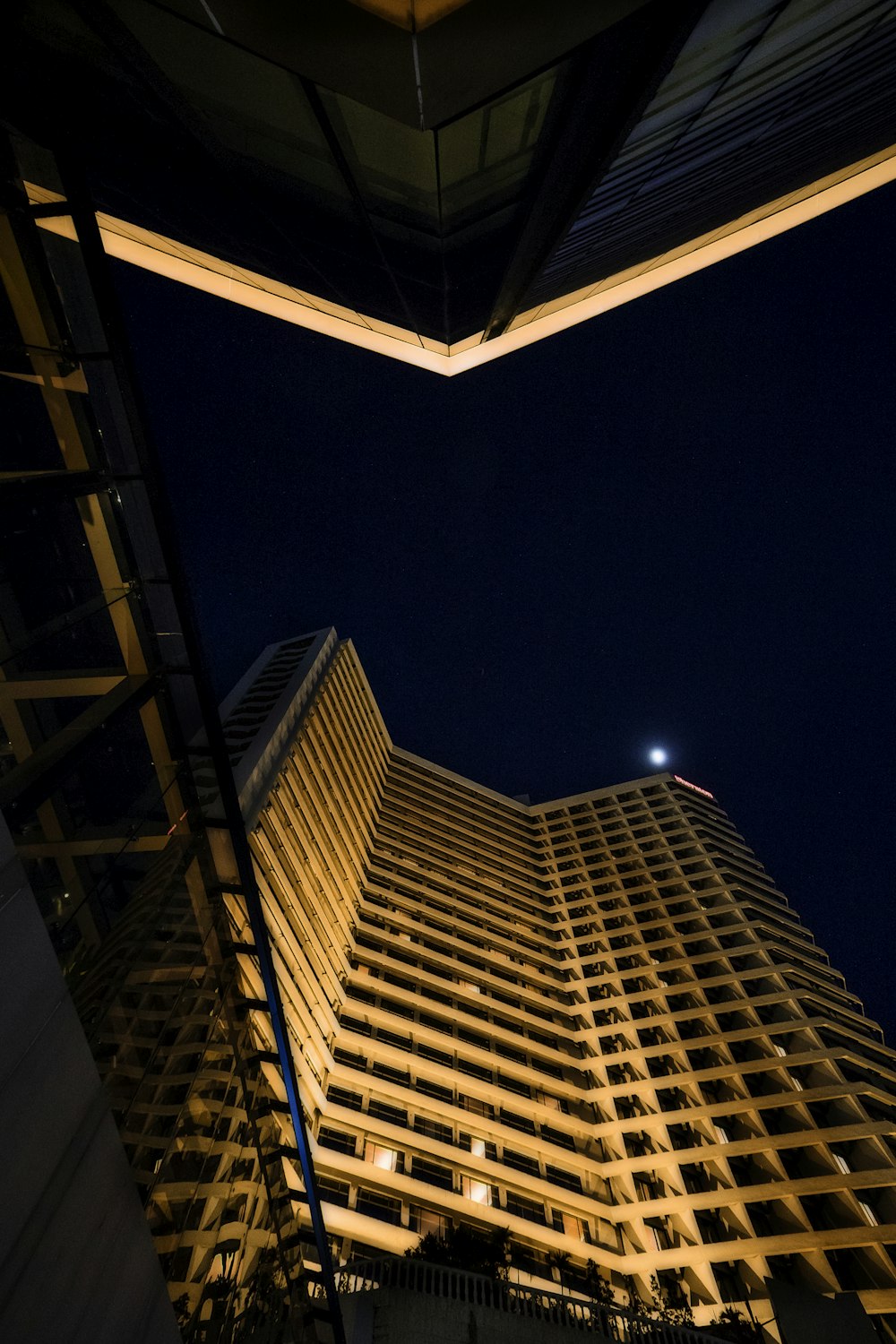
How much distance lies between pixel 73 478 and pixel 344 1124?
26823 mm

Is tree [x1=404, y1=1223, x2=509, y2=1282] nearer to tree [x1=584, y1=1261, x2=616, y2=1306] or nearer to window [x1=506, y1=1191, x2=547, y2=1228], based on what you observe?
tree [x1=584, y1=1261, x2=616, y2=1306]

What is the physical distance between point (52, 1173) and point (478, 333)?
62.5 feet

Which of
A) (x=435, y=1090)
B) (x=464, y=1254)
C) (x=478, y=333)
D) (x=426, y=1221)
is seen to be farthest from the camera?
(x=435, y=1090)

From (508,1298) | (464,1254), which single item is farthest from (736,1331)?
(464,1254)

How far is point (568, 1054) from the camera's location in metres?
30.8

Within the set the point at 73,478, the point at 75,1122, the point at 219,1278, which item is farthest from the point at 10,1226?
the point at 73,478

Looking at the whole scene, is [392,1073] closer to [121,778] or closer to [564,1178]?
[564,1178]

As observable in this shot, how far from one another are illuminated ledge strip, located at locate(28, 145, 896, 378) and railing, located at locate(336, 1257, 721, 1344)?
87.1ft

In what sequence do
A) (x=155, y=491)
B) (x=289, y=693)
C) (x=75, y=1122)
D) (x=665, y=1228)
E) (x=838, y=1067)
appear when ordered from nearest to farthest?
(x=75, y=1122) < (x=155, y=491) < (x=665, y=1228) < (x=838, y=1067) < (x=289, y=693)

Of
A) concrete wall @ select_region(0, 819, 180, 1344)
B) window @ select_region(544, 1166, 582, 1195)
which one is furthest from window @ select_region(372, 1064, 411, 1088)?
concrete wall @ select_region(0, 819, 180, 1344)

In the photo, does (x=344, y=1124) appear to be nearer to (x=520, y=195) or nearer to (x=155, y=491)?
(x=155, y=491)

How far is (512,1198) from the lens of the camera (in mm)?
22859

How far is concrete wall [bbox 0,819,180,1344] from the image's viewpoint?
13.3 feet

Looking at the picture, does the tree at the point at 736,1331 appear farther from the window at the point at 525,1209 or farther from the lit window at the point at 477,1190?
the lit window at the point at 477,1190
